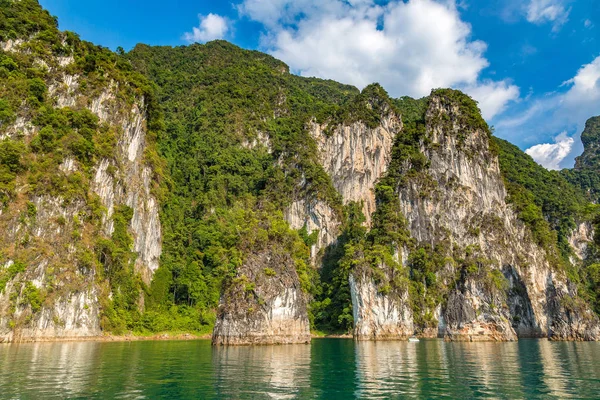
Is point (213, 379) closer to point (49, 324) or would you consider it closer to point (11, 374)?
point (11, 374)

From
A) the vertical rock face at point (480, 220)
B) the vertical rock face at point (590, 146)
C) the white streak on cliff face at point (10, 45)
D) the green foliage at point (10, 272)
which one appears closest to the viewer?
the green foliage at point (10, 272)

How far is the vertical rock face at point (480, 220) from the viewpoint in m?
80.3

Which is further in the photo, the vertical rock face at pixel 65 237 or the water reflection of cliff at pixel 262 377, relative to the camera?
the vertical rock face at pixel 65 237

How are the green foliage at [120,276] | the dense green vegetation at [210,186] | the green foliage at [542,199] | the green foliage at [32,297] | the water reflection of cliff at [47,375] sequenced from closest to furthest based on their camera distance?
the water reflection of cliff at [47,375]
the green foliage at [32,297]
the dense green vegetation at [210,186]
the green foliage at [120,276]
the green foliage at [542,199]

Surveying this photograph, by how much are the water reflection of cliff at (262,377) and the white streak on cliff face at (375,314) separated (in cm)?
3933

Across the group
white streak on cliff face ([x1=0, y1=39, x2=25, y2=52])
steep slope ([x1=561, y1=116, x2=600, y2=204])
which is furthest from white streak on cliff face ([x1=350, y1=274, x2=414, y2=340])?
steep slope ([x1=561, y1=116, x2=600, y2=204])

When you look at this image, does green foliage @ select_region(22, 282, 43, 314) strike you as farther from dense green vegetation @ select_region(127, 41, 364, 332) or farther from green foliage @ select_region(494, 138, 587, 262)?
green foliage @ select_region(494, 138, 587, 262)

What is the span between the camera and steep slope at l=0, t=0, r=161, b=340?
171ft

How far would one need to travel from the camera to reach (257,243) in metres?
48.4

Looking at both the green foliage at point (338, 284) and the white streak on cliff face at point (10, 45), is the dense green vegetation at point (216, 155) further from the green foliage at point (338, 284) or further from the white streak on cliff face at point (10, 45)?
the white streak on cliff face at point (10, 45)

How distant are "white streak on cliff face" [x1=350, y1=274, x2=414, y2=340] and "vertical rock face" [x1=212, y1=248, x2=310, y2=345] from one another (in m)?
21.6

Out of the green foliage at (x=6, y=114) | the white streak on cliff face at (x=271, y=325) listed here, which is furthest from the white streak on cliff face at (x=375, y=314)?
the green foliage at (x=6, y=114)

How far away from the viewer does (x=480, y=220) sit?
89125 mm

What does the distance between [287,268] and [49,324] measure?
28.5 m
